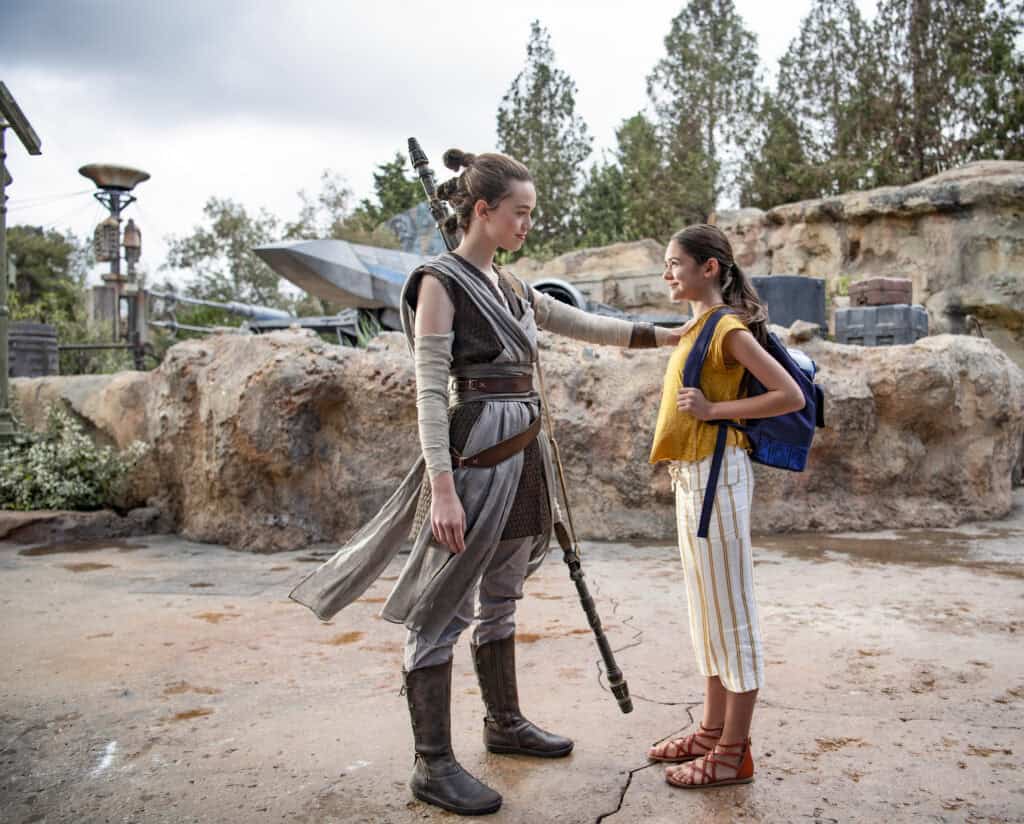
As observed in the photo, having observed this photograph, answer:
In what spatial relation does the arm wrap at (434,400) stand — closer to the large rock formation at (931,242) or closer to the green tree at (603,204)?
the large rock formation at (931,242)

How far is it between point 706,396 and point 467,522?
0.70m

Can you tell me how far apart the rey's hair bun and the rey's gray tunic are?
0.81 feet

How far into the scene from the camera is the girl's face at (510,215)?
2.29 m

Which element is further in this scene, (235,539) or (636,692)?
(235,539)

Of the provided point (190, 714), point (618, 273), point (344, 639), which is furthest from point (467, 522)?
point (618, 273)

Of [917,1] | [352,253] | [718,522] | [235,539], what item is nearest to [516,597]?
[718,522]

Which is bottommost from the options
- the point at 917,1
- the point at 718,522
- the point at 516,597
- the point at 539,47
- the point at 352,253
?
the point at 516,597

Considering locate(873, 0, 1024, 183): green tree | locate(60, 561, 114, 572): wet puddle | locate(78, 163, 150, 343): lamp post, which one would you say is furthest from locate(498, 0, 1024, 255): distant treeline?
locate(60, 561, 114, 572): wet puddle

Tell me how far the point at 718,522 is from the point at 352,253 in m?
10.1

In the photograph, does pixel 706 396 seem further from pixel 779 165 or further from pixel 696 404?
pixel 779 165

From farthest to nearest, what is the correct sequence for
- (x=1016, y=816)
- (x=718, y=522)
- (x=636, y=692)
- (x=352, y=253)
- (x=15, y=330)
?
A: 1. (x=352, y=253)
2. (x=15, y=330)
3. (x=636, y=692)
4. (x=718, y=522)
5. (x=1016, y=816)

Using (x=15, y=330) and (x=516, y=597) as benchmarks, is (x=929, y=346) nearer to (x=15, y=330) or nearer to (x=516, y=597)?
(x=516, y=597)

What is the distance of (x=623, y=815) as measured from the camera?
215 cm

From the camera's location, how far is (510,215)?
7.55 ft
